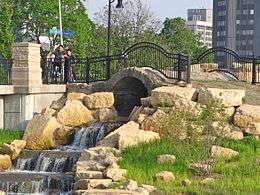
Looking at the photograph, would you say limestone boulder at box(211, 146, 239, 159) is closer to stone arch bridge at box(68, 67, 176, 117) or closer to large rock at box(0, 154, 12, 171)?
stone arch bridge at box(68, 67, 176, 117)

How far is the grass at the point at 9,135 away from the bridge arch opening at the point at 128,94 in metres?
4.55

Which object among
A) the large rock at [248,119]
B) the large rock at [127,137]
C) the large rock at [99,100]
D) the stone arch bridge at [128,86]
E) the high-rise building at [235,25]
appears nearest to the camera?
the large rock at [127,137]

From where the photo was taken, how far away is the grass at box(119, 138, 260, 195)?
14875mm

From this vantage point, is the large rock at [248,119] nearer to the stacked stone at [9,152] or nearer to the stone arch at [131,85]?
the stone arch at [131,85]

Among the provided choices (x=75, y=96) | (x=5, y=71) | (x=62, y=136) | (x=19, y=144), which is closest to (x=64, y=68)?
(x=5, y=71)

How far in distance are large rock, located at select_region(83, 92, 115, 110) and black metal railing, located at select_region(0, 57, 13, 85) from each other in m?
3.10

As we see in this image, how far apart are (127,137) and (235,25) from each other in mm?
92311

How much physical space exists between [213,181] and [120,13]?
1209 inches

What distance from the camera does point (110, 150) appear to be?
715 inches

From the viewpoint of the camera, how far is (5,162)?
2006 centimetres

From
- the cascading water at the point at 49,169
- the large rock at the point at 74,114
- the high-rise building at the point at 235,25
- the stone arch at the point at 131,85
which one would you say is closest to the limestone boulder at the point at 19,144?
the cascading water at the point at 49,169

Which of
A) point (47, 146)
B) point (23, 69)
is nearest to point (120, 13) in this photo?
point (23, 69)

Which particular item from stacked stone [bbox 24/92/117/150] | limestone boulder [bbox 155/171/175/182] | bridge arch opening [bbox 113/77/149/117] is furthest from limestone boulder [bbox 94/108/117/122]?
limestone boulder [bbox 155/171/175/182]

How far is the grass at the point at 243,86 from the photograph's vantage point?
22.0 m
